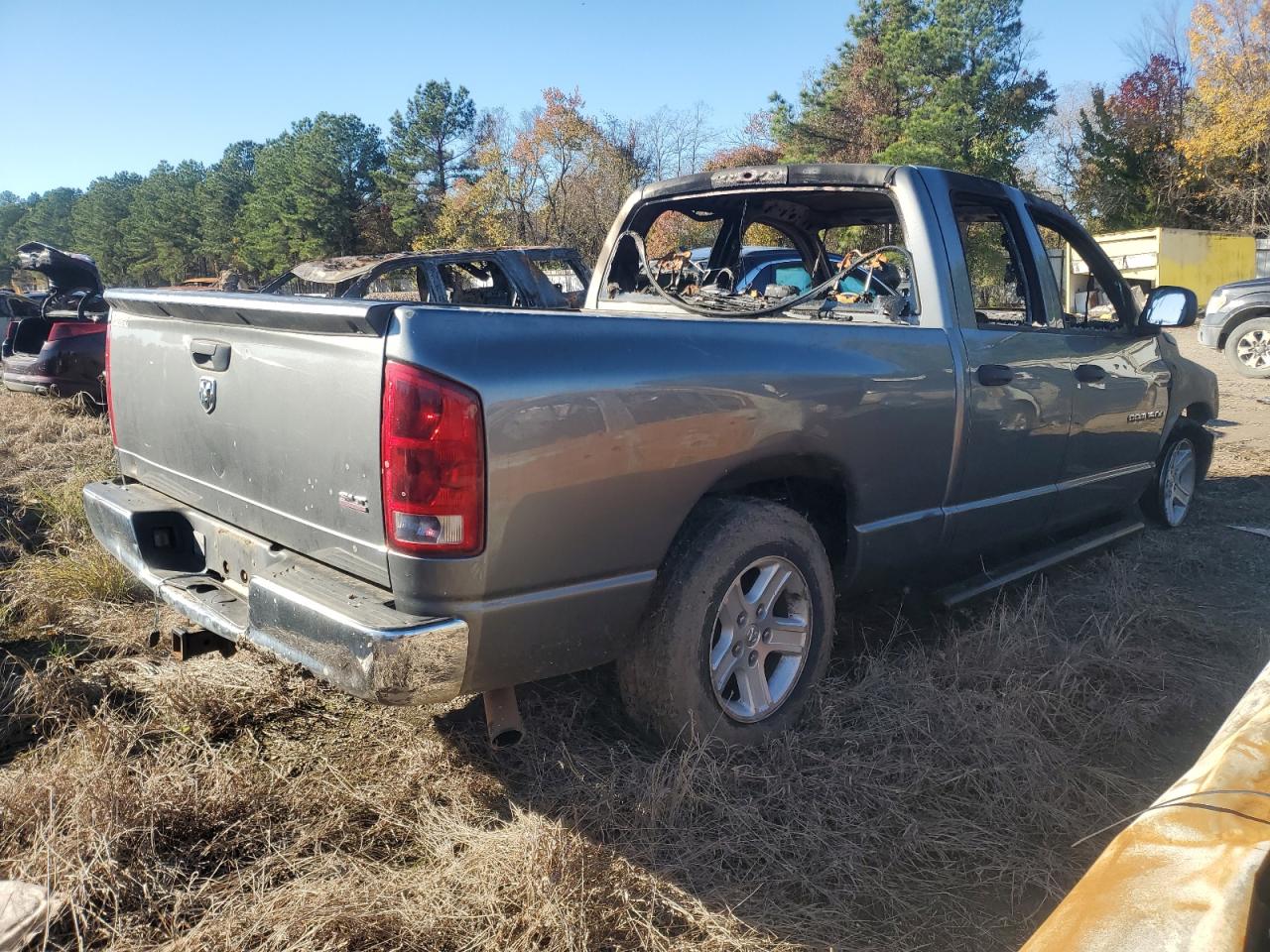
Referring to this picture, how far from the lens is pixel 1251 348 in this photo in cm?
1177

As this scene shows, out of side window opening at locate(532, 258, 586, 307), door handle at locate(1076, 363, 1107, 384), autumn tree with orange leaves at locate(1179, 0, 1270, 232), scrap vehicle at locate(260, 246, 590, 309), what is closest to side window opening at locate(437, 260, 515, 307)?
scrap vehicle at locate(260, 246, 590, 309)

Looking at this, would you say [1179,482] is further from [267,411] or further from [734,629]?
[267,411]

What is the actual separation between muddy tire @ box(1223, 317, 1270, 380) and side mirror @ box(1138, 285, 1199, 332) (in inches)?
→ 341

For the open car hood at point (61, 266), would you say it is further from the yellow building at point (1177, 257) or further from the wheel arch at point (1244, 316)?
the yellow building at point (1177, 257)

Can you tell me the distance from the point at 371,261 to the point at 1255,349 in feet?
34.8

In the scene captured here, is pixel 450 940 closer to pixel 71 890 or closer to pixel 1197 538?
pixel 71 890

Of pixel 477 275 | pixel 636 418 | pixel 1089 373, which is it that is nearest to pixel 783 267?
pixel 1089 373

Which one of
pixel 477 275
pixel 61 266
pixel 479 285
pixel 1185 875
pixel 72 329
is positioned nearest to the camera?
pixel 1185 875

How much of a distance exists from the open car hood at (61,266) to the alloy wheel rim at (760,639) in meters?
9.94

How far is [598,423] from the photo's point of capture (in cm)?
241

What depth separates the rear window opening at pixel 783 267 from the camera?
12.3 feet

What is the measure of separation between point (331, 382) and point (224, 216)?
72227 mm

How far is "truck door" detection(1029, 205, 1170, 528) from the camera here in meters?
4.14

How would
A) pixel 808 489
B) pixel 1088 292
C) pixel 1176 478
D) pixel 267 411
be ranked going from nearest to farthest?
pixel 267 411 < pixel 808 489 < pixel 1088 292 < pixel 1176 478
